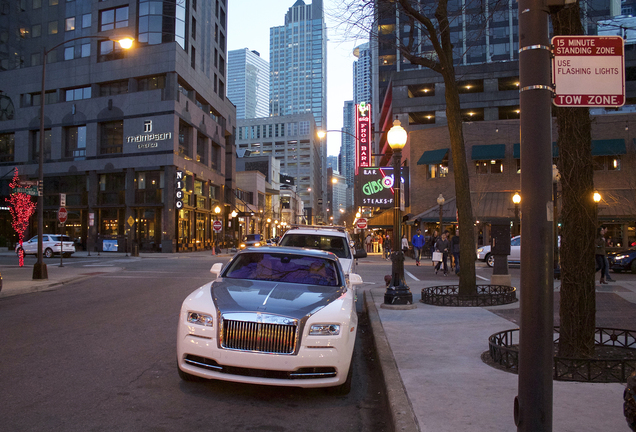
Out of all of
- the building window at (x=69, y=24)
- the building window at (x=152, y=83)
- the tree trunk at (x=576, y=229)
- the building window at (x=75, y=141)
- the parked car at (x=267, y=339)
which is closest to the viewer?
the parked car at (x=267, y=339)

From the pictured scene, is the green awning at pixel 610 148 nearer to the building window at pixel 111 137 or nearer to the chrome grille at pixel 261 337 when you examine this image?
the chrome grille at pixel 261 337

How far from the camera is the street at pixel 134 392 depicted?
434 centimetres

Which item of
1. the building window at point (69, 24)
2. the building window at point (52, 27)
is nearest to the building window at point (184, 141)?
the building window at point (69, 24)

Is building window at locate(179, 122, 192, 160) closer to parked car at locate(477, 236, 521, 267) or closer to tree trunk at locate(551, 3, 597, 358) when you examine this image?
parked car at locate(477, 236, 521, 267)

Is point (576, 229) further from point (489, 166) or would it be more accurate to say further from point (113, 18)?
point (113, 18)

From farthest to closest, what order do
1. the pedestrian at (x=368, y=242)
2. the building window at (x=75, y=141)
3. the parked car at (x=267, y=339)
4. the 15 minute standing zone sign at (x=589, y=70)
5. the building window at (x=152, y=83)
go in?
the building window at (x=75, y=141), the pedestrian at (x=368, y=242), the building window at (x=152, y=83), the parked car at (x=267, y=339), the 15 minute standing zone sign at (x=589, y=70)

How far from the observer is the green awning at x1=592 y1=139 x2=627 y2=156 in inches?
1316

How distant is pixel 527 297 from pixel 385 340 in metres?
4.36

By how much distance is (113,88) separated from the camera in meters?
46.1

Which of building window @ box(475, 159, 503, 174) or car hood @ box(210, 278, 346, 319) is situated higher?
building window @ box(475, 159, 503, 174)

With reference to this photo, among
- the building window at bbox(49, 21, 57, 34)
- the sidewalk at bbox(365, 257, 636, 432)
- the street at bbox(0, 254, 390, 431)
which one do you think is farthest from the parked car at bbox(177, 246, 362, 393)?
the building window at bbox(49, 21, 57, 34)

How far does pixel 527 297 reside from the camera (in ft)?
10.6

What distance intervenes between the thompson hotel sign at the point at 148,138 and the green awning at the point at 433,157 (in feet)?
71.5

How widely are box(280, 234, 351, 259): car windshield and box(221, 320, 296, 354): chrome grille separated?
24.2 ft
